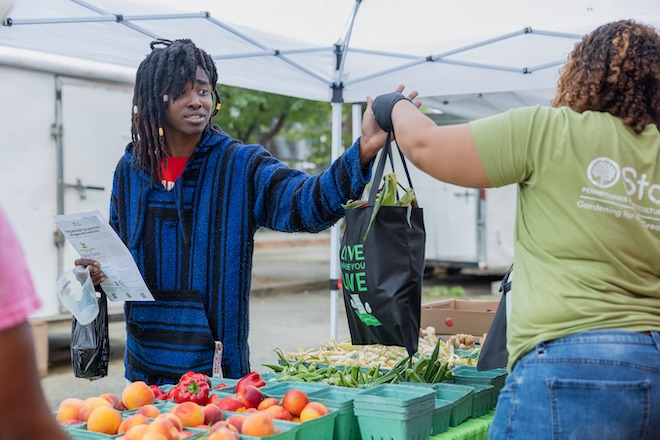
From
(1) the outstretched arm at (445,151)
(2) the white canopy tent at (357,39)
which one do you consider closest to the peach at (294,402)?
(1) the outstretched arm at (445,151)

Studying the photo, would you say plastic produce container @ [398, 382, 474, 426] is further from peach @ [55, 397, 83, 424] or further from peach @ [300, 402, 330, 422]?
peach @ [55, 397, 83, 424]

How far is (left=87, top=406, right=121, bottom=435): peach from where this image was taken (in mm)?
2453

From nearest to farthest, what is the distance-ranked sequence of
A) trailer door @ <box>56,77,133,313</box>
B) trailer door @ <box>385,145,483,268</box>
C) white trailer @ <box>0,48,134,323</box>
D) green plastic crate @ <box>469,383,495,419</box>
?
green plastic crate @ <box>469,383,495,419</box>, white trailer @ <box>0,48,134,323</box>, trailer door @ <box>56,77,133,313</box>, trailer door @ <box>385,145,483,268</box>

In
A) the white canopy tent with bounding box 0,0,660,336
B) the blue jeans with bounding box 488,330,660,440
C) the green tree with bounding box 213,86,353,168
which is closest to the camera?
the blue jeans with bounding box 488,330,660,440

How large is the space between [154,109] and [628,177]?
2.07 metres

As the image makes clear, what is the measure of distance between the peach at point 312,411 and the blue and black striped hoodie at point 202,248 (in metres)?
0.78

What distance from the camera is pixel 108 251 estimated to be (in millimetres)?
3182

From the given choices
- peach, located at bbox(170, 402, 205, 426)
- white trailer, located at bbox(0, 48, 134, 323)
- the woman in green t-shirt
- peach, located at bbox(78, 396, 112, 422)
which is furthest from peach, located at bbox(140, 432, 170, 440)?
white trailer, located at bbox(0, 48, 134, 323)

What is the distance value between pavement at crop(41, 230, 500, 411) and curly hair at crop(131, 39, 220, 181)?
1.30 meters

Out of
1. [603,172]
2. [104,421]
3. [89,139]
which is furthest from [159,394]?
[89,139]

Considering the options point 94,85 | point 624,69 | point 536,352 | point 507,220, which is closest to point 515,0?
point 624,69

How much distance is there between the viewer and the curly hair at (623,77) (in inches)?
82.1

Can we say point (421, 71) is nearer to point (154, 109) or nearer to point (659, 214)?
point (154, 109)

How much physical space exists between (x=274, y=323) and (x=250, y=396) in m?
8.53
